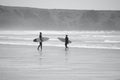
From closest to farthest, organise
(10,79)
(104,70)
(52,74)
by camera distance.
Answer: (10,79) → (52,74) → (104,70)

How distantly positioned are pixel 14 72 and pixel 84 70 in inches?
115

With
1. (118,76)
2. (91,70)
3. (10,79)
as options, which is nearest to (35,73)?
(10,79)

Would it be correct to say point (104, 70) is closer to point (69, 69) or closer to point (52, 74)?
point (69, 69)

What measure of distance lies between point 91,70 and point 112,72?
97 centimetres

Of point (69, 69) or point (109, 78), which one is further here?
point (69, 69)

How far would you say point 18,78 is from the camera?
1114 centimetres

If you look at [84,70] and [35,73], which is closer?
[35,73]

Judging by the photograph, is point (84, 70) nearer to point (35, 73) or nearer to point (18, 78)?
point (35, 73)

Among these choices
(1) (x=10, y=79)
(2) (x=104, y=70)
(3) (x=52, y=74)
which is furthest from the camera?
(2) (x=104, y=70)

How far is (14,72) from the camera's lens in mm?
12586

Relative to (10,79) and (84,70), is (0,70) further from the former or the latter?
(84,70)

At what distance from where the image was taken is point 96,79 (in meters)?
11.0

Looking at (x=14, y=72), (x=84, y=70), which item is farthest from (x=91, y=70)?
(x=14, y=72)

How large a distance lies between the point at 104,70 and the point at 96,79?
7.24 ft
